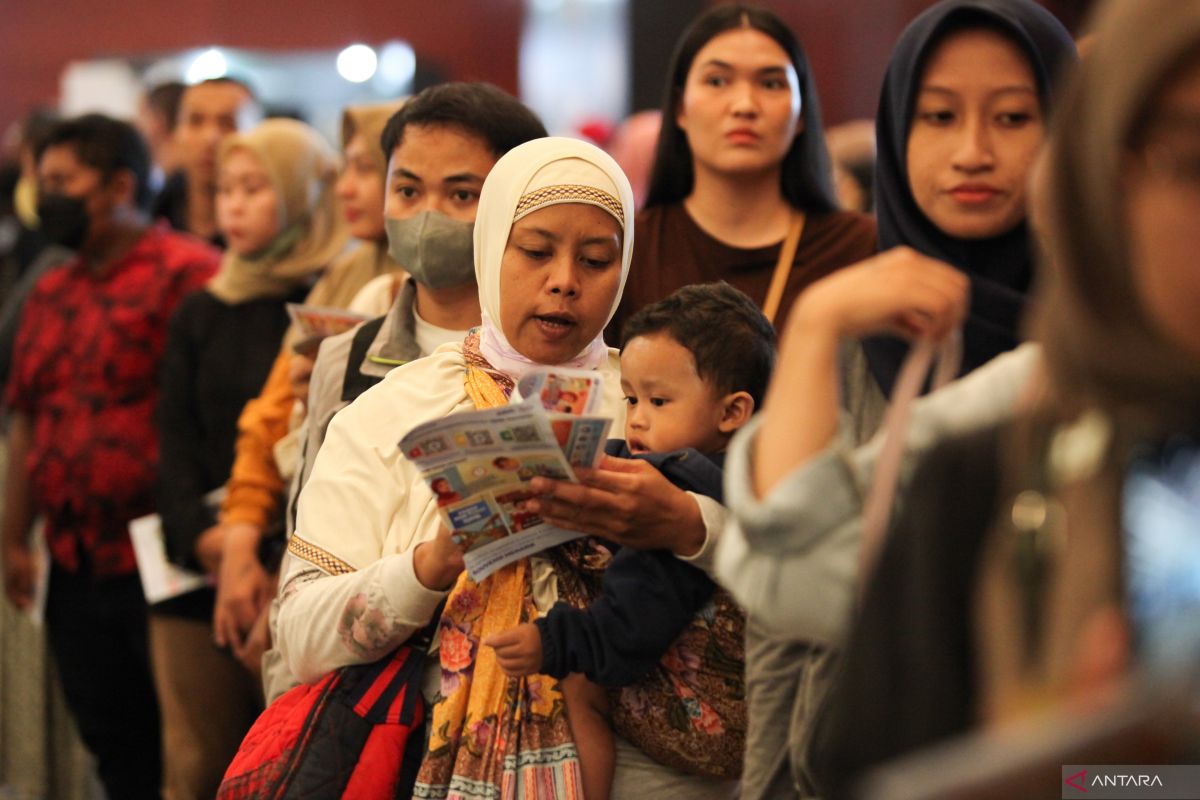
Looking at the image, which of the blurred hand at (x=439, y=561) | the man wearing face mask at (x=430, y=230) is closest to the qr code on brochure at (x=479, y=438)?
the blurred hand at (x=439, y=561)

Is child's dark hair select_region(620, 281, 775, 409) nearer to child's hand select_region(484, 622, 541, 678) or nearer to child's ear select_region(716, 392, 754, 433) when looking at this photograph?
child's ear select_region(716, 392, 754, 433)

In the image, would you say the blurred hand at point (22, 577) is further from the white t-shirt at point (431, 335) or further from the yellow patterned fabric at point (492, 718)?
the yellow patterned fabric at point (492, 718)

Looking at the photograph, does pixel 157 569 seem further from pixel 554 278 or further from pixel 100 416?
pixel 554 278

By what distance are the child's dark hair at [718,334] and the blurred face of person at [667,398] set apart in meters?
0.02

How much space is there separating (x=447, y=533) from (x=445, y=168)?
90cm

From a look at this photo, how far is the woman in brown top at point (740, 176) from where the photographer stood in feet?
11.1

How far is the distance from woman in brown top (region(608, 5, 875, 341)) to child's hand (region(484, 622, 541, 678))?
1.14 metres

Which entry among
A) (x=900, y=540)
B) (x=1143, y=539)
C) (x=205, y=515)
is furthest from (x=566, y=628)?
(x=205, y=515)

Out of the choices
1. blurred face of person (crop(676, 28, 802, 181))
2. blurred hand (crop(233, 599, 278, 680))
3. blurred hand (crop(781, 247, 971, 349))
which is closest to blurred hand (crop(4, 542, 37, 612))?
blurred hand (crop(233, 599, 278, 680))

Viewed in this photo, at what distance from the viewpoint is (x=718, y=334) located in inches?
98.0

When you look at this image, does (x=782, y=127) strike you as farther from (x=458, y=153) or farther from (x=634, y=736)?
(x=634, y=736)

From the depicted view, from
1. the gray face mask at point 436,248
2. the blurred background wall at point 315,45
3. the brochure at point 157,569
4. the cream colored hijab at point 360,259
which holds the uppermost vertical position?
the blurred background wall at point 315,45

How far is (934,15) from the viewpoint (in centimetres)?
246

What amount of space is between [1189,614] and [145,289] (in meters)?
4.07
